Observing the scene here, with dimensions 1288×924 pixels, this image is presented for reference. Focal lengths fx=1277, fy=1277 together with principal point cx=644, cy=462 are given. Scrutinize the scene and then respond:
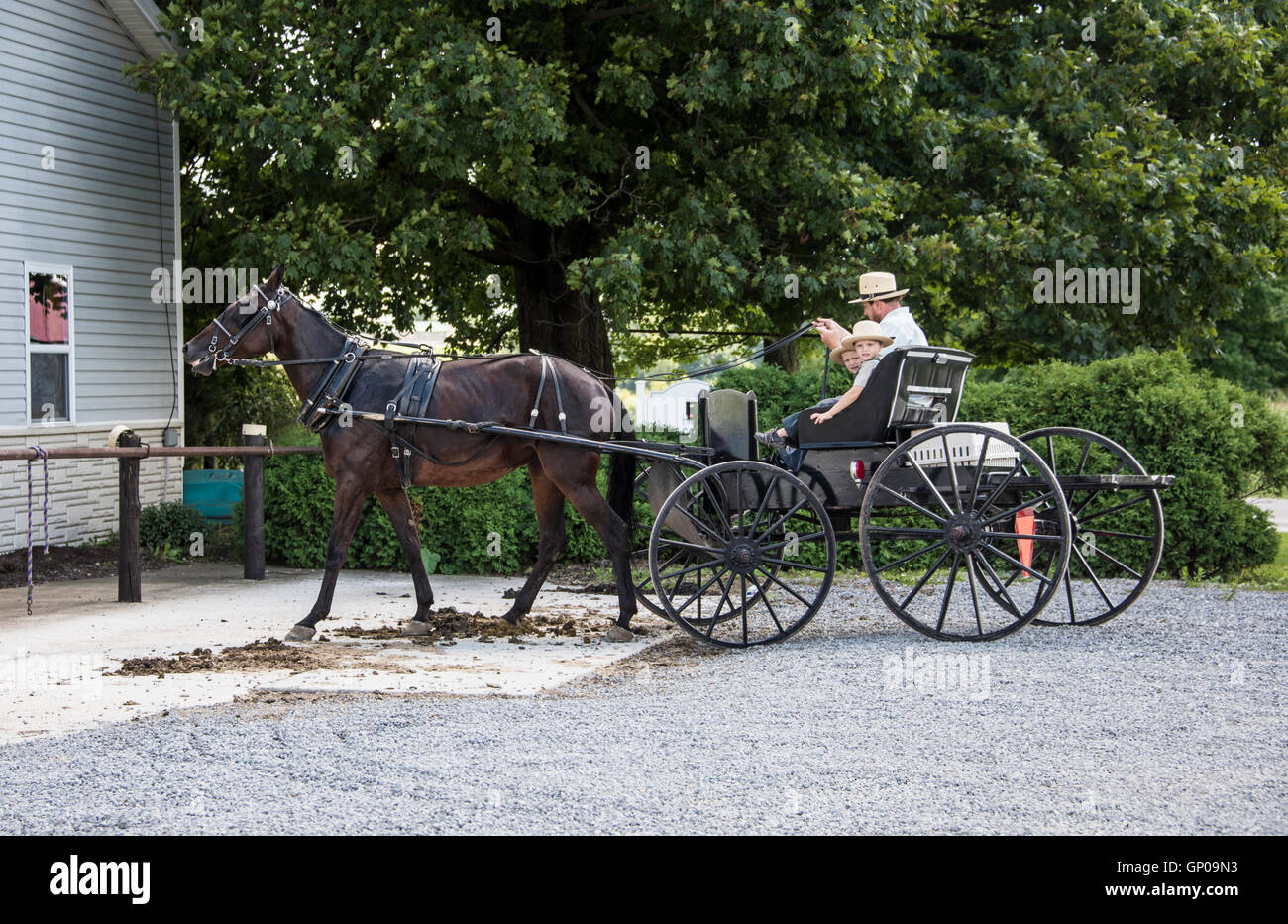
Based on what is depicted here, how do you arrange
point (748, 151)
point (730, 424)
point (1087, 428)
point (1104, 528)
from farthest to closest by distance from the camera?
point (748, 151)
point (1087, 428)
point (1104, 528)
point (730, 424)

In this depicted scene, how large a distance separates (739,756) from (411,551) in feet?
12.9

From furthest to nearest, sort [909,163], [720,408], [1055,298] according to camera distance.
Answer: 1. [909,163]
2. [1055,298]
3. [720,408]

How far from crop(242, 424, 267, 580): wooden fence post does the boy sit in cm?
541

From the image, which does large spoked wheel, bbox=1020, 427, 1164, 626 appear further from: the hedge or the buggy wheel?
the buggy wheel

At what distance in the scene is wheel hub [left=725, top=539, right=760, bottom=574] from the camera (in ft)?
25.8

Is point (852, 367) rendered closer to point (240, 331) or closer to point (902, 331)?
point (902, 331)

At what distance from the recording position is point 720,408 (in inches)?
328

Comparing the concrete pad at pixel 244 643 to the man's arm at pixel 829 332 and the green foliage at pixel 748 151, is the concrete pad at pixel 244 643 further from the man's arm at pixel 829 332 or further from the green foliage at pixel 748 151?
the green foliage at pixel 748 151

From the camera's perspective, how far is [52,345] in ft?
44.4

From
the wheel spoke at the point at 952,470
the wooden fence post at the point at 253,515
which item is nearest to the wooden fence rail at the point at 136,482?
the wooden fence post at the point at 253,515

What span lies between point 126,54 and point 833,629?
1109 cm

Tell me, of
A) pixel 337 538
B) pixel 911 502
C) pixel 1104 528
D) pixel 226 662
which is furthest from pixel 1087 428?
pixel 226 662
